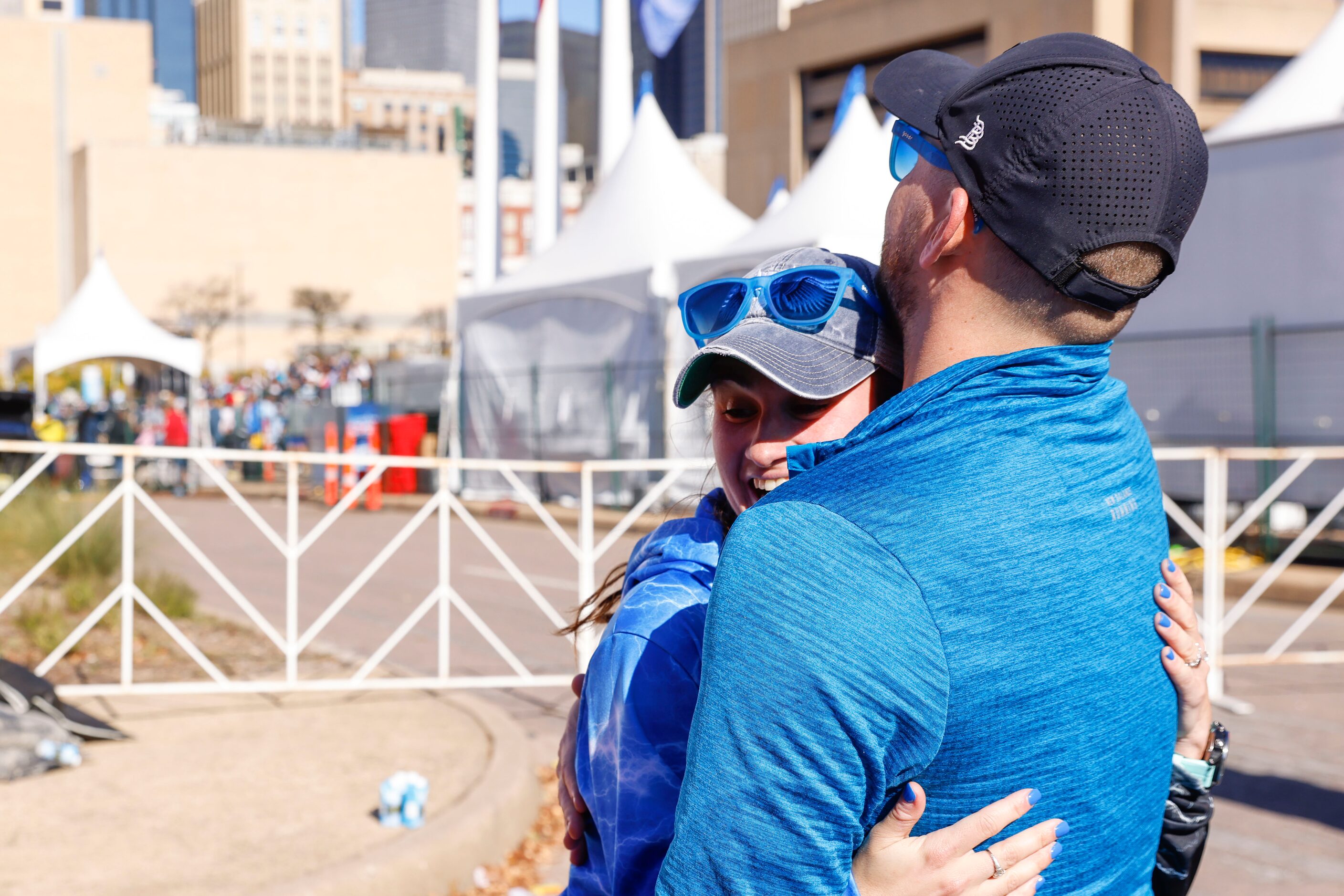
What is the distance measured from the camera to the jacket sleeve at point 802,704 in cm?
99

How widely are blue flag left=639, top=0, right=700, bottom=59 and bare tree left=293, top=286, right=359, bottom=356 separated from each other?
152 feet

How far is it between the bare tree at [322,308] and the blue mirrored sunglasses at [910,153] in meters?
66.2

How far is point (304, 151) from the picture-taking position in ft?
265

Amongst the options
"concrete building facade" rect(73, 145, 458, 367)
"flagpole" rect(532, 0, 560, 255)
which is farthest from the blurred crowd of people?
"concrete building facade" rect(73, 145, 458, 367)

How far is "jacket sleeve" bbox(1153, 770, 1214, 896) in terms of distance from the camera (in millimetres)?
1573

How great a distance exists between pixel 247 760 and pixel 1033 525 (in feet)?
15.9

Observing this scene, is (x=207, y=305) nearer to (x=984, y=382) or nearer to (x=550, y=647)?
(x=550, y=647)

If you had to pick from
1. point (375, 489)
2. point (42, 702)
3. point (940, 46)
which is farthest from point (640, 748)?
point (940, 46)

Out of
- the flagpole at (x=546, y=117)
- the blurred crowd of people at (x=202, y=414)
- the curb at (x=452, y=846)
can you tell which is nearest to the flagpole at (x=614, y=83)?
the flagpole at (x=546, y=117)

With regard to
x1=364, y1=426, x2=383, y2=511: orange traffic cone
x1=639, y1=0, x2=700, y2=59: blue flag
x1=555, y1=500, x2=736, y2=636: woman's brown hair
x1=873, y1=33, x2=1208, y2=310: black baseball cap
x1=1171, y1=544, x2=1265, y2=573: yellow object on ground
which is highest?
x1=639, y1=0, x2=700, y2=59: blue flag

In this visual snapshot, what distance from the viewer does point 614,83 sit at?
2180 cm

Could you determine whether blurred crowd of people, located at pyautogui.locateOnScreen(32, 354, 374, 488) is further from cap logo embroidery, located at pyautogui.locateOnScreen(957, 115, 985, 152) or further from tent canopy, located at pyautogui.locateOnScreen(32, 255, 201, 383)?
cap logo embroidery, located at pyautogui.locateOnScreen(957, 115, 985, 152)

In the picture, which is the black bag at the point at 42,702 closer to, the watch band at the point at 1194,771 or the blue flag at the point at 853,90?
the watch band at the point at 1194,771

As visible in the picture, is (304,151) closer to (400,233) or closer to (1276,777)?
(400,233)
